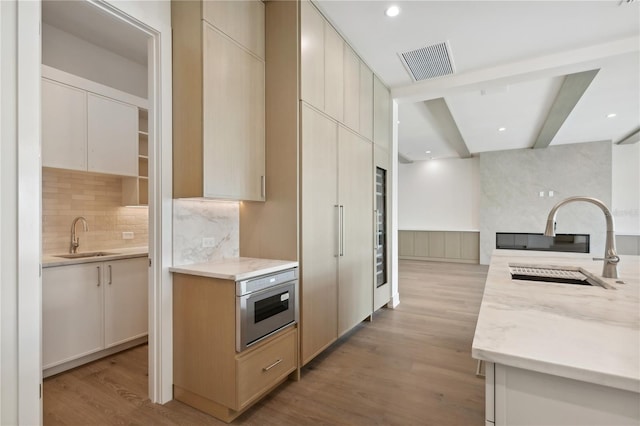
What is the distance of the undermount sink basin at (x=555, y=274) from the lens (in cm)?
172

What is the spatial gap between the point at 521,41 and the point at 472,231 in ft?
19.3

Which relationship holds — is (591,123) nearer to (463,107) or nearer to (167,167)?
(463,107)

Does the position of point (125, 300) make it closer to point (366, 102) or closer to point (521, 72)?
point (366, 102)

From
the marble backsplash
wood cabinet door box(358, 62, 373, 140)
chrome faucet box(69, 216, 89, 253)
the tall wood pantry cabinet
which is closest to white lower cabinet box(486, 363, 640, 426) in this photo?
the tall wood pantry cabinet

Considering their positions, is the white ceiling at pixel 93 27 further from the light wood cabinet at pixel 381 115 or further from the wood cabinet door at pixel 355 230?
the light wood cabinet at pixel 381 115

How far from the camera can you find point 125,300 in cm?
286

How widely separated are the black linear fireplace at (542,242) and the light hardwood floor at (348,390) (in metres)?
5.44

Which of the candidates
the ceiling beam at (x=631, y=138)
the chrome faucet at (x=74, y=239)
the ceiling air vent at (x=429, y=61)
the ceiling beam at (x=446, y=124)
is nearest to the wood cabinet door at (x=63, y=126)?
the chrome faucet at (x=74, y=239)

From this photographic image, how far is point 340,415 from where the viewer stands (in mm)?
1956

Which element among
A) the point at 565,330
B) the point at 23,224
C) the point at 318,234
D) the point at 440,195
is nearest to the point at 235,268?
the point at 318,234

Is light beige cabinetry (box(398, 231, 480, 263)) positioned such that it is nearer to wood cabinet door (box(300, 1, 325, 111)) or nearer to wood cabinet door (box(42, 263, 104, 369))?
wood cabinet door (box(300, 1, 325, 111))

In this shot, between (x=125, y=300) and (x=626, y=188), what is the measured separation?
9927 millimetres

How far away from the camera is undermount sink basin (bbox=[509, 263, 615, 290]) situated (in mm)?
1718

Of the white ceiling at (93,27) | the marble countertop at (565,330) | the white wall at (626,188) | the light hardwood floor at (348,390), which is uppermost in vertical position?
the white ceiling at (93,27)
